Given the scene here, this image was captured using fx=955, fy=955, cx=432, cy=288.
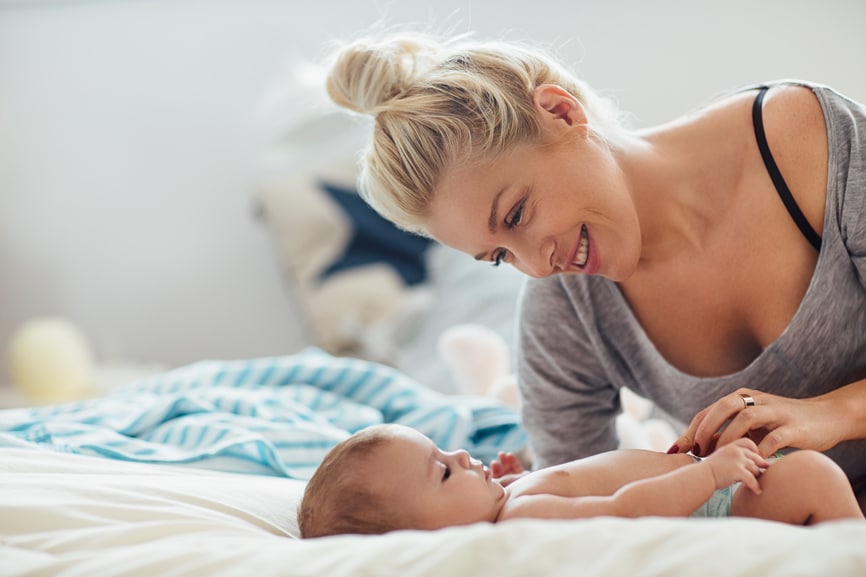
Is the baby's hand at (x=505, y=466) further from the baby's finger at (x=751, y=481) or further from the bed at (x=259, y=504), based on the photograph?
the baby's finger at (x=751, y=481)

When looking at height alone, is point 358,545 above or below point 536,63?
below

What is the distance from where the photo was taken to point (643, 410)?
1.77 metres

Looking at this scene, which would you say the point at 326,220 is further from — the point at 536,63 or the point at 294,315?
the point at 536,63

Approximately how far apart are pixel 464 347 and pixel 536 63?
0.75 m

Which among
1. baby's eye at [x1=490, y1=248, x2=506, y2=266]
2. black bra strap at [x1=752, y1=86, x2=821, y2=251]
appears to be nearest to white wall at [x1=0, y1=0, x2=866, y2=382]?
baby's eye at [x1=490, y1=248, x2=506, y2=266]

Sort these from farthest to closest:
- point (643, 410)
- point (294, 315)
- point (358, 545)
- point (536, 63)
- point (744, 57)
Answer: point (294, 315) → point (744, 57) → point (643, 410) → point (536, 63) → point (358, 545)

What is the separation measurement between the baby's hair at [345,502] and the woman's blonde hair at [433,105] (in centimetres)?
38

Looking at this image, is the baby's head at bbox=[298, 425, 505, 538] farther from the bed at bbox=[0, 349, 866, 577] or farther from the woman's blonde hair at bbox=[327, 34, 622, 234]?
the woman's blonde hair at bbox=[327, 34, 622, 234]

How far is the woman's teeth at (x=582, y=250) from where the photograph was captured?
1.18 metres

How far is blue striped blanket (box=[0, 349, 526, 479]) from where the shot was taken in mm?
1364

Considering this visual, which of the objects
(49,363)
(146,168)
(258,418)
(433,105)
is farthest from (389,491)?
(146,168)

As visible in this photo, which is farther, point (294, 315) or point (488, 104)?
point (294, 315)


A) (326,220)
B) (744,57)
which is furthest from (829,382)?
(326,220)

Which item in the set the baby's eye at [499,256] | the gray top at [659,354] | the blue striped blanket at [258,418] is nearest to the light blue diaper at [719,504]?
the gray top at [659,354]
